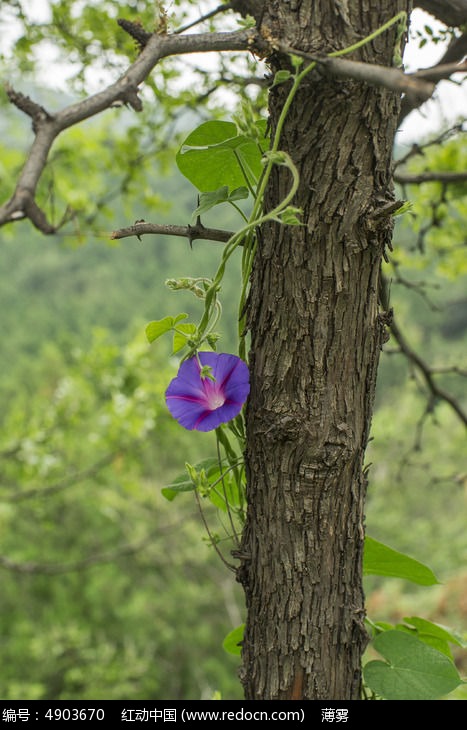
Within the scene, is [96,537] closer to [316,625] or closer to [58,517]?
[58,517]

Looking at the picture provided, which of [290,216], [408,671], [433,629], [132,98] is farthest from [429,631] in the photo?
[132,98]

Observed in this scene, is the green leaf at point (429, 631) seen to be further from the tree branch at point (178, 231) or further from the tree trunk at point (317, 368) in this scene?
the tree branch at point (178, 231)

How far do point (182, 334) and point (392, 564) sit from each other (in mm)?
323

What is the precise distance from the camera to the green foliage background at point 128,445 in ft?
6.46

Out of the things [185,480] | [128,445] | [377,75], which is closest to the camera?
[377,75]

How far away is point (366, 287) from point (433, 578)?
328mm

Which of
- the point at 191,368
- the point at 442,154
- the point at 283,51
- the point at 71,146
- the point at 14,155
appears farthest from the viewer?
the point at 14,155

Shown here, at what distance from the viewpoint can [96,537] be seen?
8.57 m

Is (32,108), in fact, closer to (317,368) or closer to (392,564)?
(317,368)

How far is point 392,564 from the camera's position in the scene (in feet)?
2.38

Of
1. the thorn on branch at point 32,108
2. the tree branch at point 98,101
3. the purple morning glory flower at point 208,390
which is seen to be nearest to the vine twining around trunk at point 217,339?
the purple morning glory flower at point 208,390

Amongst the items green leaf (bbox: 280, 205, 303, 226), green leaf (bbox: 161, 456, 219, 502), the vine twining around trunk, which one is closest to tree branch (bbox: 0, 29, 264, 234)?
the vine twining around trunk

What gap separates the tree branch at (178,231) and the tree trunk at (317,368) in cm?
4

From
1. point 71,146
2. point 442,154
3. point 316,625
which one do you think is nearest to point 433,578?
point 316,625
